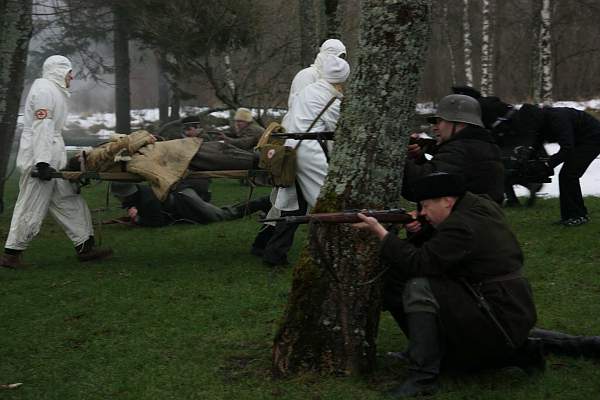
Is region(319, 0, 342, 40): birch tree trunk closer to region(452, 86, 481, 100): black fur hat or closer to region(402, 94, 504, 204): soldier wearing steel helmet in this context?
region(452, 86, 481, 100): black fur hat

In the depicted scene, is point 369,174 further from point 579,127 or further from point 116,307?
point 579,127

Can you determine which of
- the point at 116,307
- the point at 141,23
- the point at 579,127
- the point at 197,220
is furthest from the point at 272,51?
the point at 116,307

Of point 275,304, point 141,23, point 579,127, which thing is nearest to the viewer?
point 275,304

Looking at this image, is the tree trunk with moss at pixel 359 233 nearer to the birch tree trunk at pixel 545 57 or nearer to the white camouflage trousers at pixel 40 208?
the white camouflage trousers at pixel 40 208

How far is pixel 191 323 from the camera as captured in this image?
6.15 m

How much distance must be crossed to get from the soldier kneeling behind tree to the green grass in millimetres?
264

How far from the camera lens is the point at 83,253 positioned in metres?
8.77

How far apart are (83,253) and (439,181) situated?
5.47m

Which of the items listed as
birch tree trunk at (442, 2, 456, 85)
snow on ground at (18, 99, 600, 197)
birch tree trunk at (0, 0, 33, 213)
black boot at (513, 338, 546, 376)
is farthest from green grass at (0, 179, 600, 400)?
birch tree trunk at (442, 2, 456, 85)

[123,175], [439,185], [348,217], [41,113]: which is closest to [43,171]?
[41,113]

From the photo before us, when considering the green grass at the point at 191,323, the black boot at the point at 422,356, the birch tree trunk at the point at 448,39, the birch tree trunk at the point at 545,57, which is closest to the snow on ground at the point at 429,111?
the birch tree trunk at the point at 448,39

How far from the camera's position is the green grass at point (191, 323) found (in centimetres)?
464

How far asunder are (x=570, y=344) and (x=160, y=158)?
181 inches

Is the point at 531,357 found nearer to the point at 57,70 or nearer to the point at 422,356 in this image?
the point at 422,356
